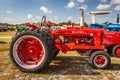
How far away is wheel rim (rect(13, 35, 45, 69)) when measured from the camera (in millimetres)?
6134

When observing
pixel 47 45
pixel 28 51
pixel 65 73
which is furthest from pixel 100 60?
pixel 28 51

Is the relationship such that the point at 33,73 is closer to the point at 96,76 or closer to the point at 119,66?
the point at 96,76

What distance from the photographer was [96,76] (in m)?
5.52

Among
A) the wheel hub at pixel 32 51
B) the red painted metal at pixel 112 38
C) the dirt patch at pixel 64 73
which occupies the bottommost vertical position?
the dirt patch at pixel 64 73

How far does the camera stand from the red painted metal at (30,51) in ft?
20.5

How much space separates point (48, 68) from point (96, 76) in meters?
1.59

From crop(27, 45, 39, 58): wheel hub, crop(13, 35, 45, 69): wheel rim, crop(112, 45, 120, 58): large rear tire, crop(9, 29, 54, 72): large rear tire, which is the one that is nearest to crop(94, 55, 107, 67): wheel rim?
crop(9, 29, 54, 72): large rear tire

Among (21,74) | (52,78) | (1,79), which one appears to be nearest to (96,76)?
(52,78)

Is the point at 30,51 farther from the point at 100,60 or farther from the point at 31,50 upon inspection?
the point at 100,60

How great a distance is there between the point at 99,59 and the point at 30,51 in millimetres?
2143

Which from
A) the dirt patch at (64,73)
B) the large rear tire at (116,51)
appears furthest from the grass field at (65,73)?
the large rear tire at (116,51)

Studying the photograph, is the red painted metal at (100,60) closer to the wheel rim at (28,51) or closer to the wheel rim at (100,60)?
the wheel rim at (100,60)

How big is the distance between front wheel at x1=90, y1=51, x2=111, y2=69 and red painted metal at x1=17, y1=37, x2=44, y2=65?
159 cm

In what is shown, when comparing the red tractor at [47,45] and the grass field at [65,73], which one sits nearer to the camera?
the grass field at [65,73]
